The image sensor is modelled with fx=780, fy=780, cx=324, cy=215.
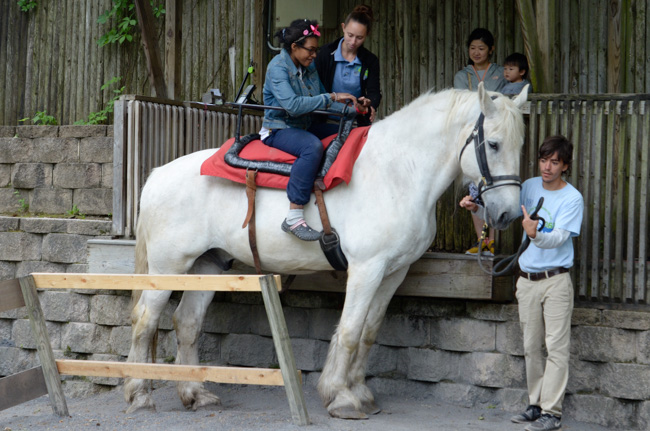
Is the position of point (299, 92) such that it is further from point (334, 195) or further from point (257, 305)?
point (257, 305)

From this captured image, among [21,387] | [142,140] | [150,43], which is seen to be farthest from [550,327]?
[150,43]

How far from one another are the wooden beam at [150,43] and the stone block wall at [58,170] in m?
0.82

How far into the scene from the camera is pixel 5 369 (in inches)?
305

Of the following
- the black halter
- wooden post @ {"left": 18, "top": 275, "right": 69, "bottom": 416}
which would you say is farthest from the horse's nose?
wooden post @ {"left": 18, "top": 275, "right": 69, "bottom": 416}

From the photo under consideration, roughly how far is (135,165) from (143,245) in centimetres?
95

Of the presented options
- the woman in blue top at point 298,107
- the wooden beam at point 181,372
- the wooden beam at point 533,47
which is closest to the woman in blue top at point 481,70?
the wooden beam at point 533,47

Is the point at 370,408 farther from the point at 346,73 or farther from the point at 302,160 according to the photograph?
the point at 346,73

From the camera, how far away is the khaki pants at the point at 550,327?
4.81m

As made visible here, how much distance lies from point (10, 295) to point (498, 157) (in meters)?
3.25

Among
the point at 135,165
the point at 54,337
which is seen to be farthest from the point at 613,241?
the point at 54,337

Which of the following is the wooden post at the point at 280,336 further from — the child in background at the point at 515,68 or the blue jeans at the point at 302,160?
the child in background at the point at 515,68

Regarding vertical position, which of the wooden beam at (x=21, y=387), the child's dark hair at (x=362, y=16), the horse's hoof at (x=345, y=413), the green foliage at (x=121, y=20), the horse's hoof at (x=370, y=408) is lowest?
the horse's hoof at (x=370, y=408)

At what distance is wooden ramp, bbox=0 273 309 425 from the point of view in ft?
15.0

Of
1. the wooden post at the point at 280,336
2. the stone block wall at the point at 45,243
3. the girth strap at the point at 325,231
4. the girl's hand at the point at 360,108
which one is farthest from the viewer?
the stone block wall at the point at 45,243
